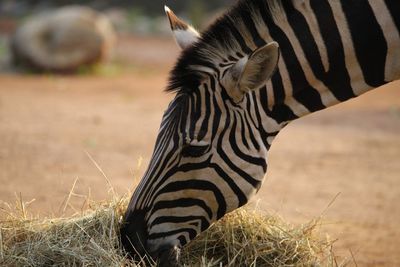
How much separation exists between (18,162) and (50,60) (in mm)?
8934

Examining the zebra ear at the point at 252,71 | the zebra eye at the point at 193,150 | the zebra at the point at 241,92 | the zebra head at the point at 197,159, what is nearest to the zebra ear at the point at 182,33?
the zebra at the point at 241,92

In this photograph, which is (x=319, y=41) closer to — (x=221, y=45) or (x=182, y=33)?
(x=221, y=45)

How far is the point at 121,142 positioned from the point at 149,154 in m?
0.78

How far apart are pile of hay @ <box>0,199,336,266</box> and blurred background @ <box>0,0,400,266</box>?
1.05 ft

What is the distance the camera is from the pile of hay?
3496 millimetres

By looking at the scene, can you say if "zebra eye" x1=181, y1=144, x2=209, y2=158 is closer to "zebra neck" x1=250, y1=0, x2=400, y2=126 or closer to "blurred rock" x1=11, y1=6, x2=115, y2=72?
"zebra neck" x1=250, y1=0, x2=400, y2=126

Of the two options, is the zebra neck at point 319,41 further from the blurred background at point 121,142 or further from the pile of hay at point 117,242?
the blurred background at point 121,142

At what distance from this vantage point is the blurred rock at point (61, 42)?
1527 centimetres

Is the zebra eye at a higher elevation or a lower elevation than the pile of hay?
higher

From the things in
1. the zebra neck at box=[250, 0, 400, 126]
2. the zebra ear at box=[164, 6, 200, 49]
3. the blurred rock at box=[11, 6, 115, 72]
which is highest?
the blurred rock at box=[11, 6, 115, 72]

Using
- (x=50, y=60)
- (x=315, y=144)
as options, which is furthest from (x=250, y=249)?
(x=50, y=60)

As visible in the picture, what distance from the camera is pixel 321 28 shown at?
11.4 feet

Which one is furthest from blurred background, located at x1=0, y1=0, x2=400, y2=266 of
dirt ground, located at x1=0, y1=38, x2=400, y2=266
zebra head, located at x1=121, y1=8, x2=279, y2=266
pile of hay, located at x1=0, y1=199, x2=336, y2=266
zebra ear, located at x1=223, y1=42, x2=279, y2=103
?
zebra ear, located at x1=223, y1=42, x2=279, y2=103

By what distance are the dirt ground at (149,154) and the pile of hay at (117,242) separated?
431 millimetres
